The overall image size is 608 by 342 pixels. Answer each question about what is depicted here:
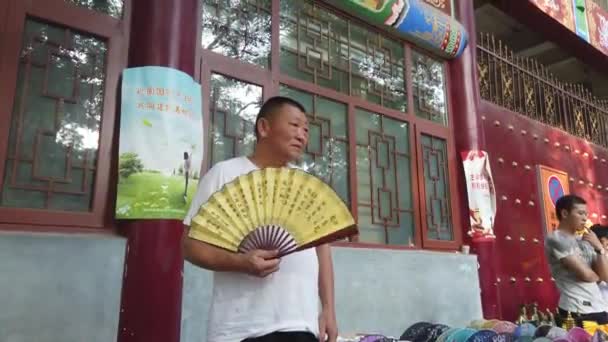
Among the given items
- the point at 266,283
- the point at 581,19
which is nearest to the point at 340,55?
the point at 266,283

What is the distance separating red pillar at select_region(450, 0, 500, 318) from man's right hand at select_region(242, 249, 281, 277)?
4269mm

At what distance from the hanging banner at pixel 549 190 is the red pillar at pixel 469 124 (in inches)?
57.0

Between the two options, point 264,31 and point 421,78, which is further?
point 421,78

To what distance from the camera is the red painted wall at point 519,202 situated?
5.79 metres

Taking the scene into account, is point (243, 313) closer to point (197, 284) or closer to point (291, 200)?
point (291, 200)

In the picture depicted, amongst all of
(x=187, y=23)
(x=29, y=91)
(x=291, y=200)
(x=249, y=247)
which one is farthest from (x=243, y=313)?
(x=187, y=23)

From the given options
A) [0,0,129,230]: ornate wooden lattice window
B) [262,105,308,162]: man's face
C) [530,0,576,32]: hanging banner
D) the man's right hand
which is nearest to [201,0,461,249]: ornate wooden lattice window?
[0,0,129,230]: ornate wooden lattice window

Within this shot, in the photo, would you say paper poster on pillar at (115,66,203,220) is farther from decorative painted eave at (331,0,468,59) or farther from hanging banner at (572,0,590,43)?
hanging banner at (572,0,590,43)

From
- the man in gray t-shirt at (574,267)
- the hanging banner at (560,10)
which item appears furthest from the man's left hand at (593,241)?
the hanging banner at (560,10)

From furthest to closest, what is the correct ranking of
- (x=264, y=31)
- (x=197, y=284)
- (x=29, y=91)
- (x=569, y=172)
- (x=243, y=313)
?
(x=569, y=172)
(x=264, y=31)
(x=197, y=284)
(x=29, y=91)
(x=243, y=313)

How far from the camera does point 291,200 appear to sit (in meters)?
1.57

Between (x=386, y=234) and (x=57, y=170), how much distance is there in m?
2.85

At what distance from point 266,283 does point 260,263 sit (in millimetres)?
121

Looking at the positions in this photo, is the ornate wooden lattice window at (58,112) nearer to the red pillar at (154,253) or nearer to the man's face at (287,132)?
the red pillar at (154,253)
